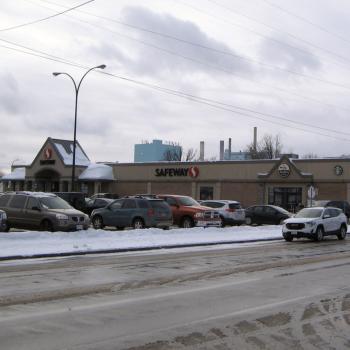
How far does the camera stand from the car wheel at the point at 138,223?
84.5 ft

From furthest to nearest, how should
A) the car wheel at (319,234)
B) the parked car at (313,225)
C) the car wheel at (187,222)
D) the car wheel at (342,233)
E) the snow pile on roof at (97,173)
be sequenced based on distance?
the snow pile on roof at (97,173) < the car wheel at (187,222) < the car wheel at (342,233) < the car wheel at (319,234) < the parked car at (313,225)

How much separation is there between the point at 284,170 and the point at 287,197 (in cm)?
250

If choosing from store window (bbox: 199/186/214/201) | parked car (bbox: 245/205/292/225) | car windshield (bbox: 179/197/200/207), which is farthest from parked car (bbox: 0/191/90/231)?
store window (bbox: 199/186/214/201)

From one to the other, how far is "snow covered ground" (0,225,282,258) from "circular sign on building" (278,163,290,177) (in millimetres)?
27905

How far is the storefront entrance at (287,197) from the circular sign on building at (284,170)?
131 centimetres

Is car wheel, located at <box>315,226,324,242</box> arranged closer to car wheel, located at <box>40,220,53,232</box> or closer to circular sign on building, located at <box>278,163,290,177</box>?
car wheel, located at <box>40,220,53,232</box>

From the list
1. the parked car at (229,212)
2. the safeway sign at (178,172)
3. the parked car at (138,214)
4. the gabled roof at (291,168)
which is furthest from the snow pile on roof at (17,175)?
the parked car at (138,214)

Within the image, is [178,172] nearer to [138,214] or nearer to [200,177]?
[200,177]

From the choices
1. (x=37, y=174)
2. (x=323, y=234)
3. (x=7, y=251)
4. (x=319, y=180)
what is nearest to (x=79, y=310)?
(x=7, y=251)

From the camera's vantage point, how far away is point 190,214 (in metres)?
28.0

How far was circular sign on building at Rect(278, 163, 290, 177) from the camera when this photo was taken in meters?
54.0

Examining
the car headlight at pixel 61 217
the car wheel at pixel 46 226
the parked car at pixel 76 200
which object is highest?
the parked car at pixel 76 200

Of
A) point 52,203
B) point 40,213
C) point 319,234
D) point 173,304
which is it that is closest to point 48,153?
point 52,203

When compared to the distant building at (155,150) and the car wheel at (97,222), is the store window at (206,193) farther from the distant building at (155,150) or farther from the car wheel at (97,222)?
the distant building at (155,150)
